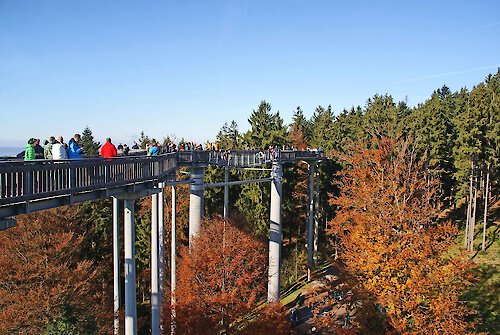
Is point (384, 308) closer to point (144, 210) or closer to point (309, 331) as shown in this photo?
point (309, 331)

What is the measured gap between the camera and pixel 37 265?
20406 millimetres

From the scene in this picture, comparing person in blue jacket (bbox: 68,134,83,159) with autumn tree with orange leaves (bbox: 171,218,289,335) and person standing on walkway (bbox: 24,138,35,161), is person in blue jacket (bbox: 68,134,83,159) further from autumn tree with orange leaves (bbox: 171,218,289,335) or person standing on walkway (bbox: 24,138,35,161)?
autumn tree with orange leaves (bbox: 171,218,289,335)

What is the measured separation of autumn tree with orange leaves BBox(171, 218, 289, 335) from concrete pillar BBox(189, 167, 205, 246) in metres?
1.96

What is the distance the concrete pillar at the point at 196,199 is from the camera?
2229 centimetres

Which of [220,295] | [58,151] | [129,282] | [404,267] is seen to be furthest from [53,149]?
[404,267]

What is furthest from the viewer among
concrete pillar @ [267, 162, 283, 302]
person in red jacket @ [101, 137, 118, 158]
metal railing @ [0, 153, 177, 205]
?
concrete pillar @ [267, 162, 283, 302]

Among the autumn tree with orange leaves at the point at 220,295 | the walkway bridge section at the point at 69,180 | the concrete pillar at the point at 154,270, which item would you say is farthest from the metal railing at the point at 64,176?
the autumn tree with orange leaves at the point at 220,295

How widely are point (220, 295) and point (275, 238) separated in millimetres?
11519

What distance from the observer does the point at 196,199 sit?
74.2 feet

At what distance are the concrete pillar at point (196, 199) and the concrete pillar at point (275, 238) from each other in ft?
23.9

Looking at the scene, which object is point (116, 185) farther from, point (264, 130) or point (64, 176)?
point (264, 130)

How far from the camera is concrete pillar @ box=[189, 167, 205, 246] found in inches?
878

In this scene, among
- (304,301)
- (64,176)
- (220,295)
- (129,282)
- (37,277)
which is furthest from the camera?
(304,301)

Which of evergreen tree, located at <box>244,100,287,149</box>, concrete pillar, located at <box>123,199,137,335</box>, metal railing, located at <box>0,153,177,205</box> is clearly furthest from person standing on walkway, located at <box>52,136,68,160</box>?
evergreen tree, located at <box>244,100,287,149</box>
